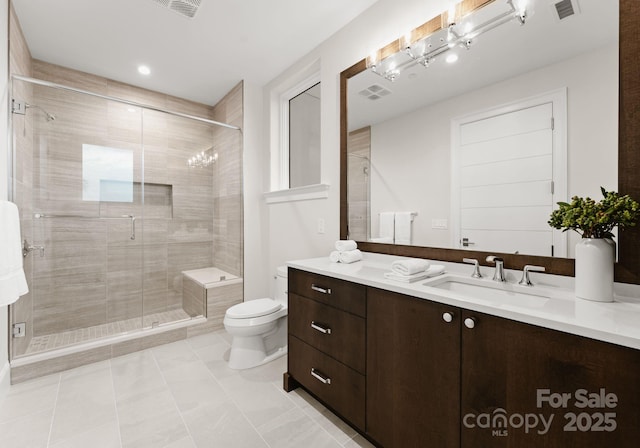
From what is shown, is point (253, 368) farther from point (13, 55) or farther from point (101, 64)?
point (101, 64)

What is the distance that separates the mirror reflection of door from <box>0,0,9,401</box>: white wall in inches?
111

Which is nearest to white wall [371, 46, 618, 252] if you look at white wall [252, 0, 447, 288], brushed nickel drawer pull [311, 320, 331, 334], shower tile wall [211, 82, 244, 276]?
white wall [252, 0, 447, 288]

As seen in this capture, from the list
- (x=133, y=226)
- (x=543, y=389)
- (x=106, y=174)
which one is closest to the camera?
(x=543, y=389)

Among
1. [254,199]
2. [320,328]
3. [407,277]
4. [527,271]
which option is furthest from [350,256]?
[254,199]

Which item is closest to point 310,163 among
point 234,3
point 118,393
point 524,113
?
point 234,3

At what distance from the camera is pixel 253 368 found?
218 cm

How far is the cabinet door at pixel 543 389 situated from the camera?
0.75m

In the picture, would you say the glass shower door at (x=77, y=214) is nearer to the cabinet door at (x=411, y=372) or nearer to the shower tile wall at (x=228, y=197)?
the shower tile wall at (x=228, y=197)

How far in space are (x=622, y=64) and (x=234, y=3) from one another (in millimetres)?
2165

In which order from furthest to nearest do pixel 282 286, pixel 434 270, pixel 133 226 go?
pixel 133 226 → pixel 282 286 → pixel 434 270

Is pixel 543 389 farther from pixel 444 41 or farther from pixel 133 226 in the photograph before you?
pixel 133 226

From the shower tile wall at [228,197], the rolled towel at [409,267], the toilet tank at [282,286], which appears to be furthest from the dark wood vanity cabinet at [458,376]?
the shower tile wall at [228,197]

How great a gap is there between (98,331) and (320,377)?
85.6 inches

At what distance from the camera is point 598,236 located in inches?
40.8
